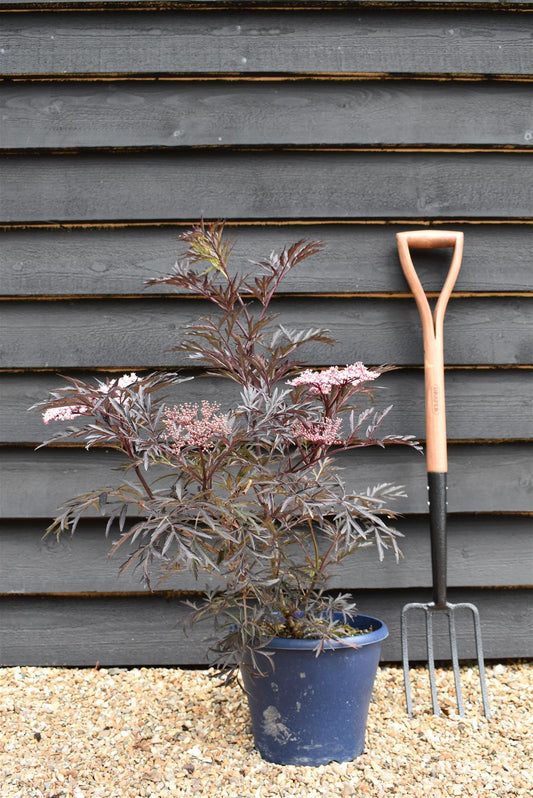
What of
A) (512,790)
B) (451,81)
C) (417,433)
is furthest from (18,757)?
(451,81)

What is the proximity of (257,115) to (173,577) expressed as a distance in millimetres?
1349

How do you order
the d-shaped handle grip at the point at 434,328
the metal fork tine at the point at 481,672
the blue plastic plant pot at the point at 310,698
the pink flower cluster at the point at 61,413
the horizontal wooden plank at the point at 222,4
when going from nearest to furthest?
the pink flower cluster at the point at 61,413 → the blue plastic plant pot at the point at 310,698 → the metal fork tine at the point at 481,672 → the d-shaped handle grip at the point at 434,328 → the horizontal wooden plank at the point at 222,4

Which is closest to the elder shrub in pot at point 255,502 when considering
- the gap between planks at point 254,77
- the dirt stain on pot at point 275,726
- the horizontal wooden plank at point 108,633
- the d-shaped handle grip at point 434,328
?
the dirt stain on pot at point 275,726

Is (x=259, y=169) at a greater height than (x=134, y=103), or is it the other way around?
(x=134, y=103)

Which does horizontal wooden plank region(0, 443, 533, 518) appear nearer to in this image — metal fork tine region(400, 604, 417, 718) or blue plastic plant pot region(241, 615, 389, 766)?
metal fork tine region(400, 604, 417, 718)

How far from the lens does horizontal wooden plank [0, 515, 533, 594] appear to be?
2.08m

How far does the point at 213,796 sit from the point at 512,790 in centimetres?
62

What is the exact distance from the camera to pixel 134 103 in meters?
2.07

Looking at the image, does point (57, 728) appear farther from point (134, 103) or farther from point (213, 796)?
point (134, 103)

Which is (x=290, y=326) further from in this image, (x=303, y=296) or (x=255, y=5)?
(x=255, y=5)

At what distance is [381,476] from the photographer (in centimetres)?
208

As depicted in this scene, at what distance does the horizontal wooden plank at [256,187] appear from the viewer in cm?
208

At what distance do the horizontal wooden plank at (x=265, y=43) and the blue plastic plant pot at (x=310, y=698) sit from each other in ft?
5.16

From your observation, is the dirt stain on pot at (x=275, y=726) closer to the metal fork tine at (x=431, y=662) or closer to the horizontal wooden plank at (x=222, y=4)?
the metal fork tine at (x=431, y=662)
